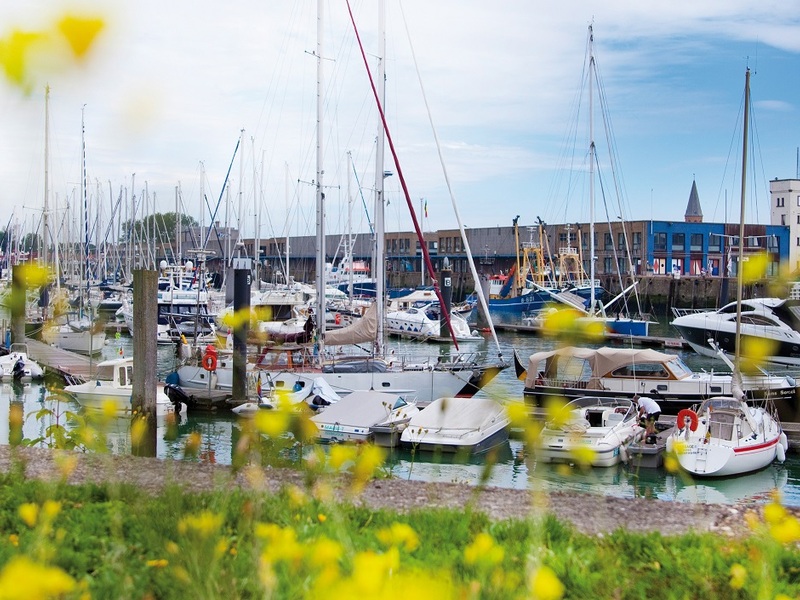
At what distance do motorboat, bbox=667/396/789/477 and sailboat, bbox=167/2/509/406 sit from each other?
7.65 metres

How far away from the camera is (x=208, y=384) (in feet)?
101

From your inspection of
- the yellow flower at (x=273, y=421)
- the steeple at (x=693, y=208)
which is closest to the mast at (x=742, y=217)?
the yellow flower at (x=273, y=421)

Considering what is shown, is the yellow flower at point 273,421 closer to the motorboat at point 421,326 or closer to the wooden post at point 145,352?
the wooden post at point 145,352

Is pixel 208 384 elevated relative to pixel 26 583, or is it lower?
lower

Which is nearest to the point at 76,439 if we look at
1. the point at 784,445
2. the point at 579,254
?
the point at 784,445

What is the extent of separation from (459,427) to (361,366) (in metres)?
7.47

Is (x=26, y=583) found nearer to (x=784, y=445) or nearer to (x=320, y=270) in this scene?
(x=784, y=445)

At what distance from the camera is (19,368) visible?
114 ft

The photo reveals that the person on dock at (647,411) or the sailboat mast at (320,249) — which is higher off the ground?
the sailboat mast at (320,249)

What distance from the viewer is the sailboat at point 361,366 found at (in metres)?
28.1

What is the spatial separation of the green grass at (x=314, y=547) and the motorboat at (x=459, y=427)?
13.6 metres

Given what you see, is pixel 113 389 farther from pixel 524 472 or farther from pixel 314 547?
pixel 314 547

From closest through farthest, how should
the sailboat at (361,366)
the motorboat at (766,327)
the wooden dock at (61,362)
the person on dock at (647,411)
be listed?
the person on dock at (647,411), the sailboat at (361,366), the wooden dock at (61,362), the motorboat at (766,327)

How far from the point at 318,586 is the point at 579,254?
83.7 metres
